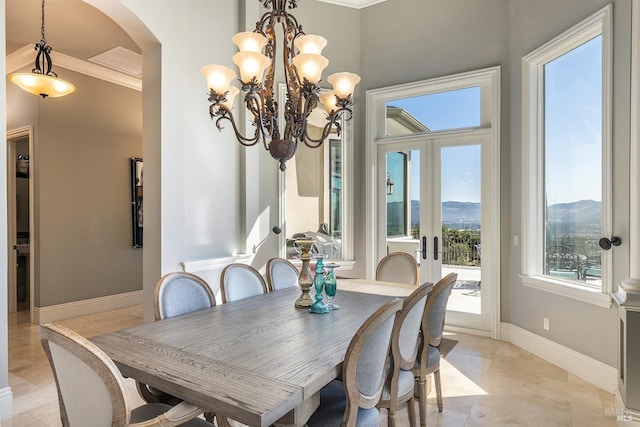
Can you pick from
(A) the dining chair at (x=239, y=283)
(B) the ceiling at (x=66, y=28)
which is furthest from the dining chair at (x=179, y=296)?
(B) the ceiling at (x=66, y=28)

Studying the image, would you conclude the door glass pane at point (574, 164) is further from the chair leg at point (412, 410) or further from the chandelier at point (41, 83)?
the chandelier at point (41, 83)

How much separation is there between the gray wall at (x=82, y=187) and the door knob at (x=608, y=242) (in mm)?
5566

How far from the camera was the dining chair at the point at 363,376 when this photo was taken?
143 centimetres

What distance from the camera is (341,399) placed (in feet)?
5.57

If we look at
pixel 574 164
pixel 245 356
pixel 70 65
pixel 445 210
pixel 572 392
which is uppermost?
pixel 70 65

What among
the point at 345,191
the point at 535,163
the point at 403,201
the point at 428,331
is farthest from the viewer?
the point at 345,191

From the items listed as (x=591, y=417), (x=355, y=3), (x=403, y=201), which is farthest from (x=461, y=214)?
(x=355, y=3)

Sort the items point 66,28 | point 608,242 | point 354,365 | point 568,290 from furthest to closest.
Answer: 1. point 66,28
2. point 568,290
3. point 608,242
4. point 354,365

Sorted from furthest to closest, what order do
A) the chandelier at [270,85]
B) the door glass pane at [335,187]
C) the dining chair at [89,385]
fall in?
the door glass pane at [335,187] → the chandelier at [270,85] → the dining chair at [89,385]

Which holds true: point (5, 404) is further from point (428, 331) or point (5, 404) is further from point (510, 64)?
point (510, 64)

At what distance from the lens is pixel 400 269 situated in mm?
3479

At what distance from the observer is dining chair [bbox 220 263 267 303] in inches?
102

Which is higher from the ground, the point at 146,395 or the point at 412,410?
the point at 146,395

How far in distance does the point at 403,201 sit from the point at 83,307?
4353mm
